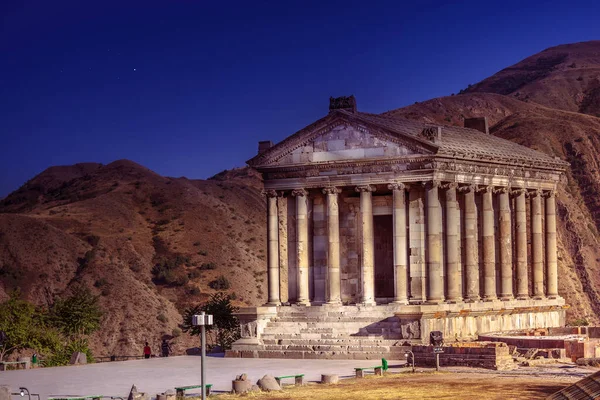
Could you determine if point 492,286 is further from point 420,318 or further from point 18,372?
point 18,372

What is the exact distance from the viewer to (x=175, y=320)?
322 ft

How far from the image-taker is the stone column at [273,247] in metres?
53.4

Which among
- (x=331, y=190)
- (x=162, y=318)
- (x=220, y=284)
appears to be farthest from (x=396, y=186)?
(x=220, y=284)

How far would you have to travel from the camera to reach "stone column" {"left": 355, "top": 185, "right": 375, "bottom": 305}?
50875 mm

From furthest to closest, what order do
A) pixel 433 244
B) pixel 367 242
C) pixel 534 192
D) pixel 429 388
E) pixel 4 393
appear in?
pixel 534 192
pixel 367 242
pixel 433 244
pixel 429 388
pixel 4 393

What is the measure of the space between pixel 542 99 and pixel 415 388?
124 metres

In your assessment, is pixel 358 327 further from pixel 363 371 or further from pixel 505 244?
pixel 505 244

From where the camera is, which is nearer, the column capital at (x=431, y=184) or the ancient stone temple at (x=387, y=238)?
the ancient stone temple at (x=387, y=238)

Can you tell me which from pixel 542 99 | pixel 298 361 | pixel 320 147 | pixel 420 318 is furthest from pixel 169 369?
pixel 542 99

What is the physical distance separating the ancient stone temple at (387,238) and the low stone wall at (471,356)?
16.5ft

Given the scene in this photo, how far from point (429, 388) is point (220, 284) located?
7422 cm

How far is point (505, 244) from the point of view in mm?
55781

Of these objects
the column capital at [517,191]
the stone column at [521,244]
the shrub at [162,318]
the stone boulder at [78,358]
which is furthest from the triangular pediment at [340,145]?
the shrub at [162,318]

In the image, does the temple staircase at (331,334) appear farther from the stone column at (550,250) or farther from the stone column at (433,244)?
the stone column at (550,250)
